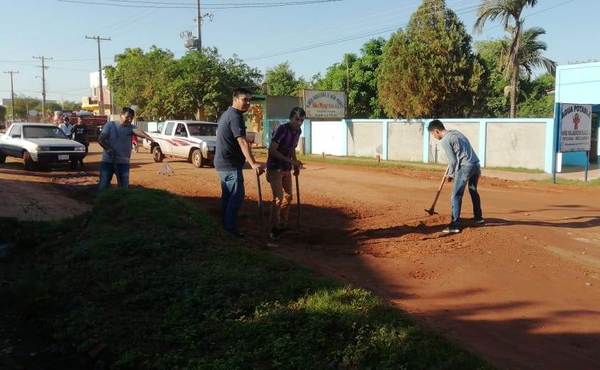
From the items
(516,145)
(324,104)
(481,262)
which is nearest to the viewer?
(481,262)

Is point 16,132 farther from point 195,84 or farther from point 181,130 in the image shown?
point 195,84

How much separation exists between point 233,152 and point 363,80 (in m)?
29.0

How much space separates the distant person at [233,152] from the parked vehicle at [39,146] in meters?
12.3

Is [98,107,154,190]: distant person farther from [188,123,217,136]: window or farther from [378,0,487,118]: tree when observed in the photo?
[378,0,487,118]: tree

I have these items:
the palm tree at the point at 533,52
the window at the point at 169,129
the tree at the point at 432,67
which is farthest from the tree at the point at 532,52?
the window at the point at 169,129

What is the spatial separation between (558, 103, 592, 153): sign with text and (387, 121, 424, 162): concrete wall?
802cm

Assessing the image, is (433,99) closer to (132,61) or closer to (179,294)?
(179,294)

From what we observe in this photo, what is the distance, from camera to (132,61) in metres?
48.2

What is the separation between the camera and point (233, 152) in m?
7.04

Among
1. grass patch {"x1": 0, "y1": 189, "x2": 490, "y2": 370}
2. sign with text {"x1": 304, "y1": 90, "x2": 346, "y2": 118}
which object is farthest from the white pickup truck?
grass patch {"x1": 0, "y1": 189, "x2": 490, "y2": 370}

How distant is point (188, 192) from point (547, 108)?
24383 millimetres

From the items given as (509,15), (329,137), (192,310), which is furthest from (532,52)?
(192,310)

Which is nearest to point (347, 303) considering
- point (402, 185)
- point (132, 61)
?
point (402, 185)

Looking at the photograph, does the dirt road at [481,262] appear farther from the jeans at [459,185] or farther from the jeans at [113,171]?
the jeans at [113,171]
